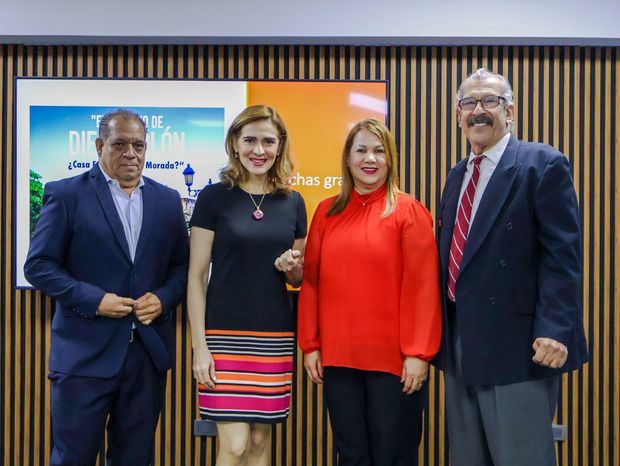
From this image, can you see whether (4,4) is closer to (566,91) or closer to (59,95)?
(59,95)

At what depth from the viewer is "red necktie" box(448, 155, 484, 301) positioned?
2205mm

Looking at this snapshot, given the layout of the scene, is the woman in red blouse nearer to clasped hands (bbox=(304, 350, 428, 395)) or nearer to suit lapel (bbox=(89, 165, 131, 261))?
clasped hands (bbox=(304, 350, 428, 395))

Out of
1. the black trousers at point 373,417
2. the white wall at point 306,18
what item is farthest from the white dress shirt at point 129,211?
the white wall at point 306,18

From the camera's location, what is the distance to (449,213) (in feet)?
7.58

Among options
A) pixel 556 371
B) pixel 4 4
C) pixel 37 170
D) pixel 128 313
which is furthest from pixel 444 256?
pixel 4 4

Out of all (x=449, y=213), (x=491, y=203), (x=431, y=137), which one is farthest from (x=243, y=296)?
(x=431, y=137)

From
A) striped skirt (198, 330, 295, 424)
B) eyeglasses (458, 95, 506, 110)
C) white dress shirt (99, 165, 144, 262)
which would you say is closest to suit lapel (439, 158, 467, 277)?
eyeglasses (458, 95, 506, 110)

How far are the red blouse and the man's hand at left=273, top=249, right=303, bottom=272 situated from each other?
0.44 ft

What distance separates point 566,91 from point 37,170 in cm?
321

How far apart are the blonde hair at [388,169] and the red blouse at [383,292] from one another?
0.06 metres

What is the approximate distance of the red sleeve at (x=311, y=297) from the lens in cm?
242

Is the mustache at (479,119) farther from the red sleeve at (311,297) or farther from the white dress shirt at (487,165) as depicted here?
the red sleeve at (311,297)

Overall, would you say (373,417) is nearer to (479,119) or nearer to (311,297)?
(311,297)

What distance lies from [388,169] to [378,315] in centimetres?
57
